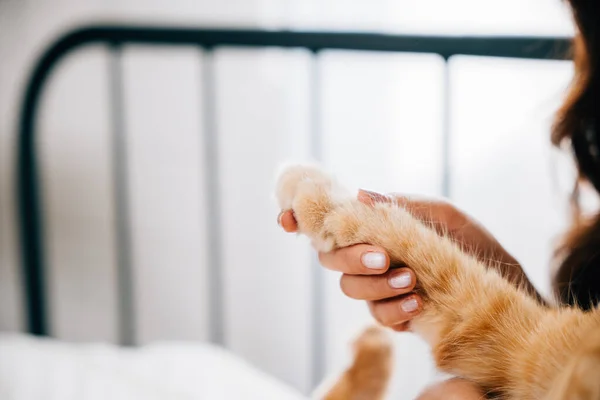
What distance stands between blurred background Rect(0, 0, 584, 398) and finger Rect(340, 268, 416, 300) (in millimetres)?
667

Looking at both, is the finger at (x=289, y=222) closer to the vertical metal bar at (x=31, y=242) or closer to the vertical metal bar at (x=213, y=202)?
the vertical metal bar at (x=213, y=202)

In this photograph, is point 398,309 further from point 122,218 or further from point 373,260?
point 122,218

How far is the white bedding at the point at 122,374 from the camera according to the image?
25.9 inches

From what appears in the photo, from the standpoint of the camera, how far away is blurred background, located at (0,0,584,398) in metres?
1.31

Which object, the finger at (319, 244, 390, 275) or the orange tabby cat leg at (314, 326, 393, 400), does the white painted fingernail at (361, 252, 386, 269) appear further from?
the orange tabby cat leg at (314, 326, 393, 400)

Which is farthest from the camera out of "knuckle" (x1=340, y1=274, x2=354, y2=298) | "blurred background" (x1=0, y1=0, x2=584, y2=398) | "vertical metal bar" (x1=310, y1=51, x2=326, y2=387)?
"blurred background" (x1=0, y1=0, x2=584, y2=398)

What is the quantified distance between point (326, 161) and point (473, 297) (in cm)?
A: 85

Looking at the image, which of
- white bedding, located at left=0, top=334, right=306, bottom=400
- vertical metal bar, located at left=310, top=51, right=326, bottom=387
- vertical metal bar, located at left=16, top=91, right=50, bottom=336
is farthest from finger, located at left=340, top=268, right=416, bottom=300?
vertical metal bar, located at left=16, top=91, right=50, bottom=336

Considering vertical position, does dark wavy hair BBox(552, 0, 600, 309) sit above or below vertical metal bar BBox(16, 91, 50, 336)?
above

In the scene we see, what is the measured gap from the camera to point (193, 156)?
158 cm

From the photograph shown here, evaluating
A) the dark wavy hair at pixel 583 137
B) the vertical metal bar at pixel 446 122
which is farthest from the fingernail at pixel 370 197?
the vertical metal bar at pixel 446 122

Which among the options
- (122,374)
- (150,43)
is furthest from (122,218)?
(122,374)

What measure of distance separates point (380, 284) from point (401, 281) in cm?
3

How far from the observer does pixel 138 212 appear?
162cm
